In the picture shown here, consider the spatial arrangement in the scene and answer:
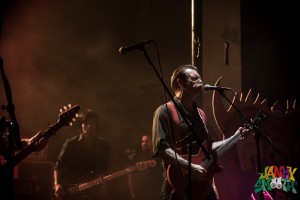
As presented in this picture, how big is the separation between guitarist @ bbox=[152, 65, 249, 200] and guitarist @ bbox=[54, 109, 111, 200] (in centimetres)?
280

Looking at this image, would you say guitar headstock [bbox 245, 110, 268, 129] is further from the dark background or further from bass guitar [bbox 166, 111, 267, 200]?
the dark background

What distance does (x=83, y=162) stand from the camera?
6250 mm

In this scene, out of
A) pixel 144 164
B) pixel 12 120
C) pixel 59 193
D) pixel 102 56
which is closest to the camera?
pixel 12 120

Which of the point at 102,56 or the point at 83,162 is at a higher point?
the point at 102,56

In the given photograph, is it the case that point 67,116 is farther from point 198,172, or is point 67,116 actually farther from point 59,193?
point 198,172

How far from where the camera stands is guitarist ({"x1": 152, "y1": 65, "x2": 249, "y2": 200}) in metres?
3.51

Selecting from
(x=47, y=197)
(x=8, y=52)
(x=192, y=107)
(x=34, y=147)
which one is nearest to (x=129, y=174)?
(x=47, y=197)

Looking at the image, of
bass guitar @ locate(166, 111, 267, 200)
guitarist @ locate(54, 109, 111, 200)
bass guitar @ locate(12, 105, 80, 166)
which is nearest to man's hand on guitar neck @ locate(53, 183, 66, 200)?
guitarist @ locate(54, 109, 111, 200)

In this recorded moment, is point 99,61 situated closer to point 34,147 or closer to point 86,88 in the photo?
point 86,88

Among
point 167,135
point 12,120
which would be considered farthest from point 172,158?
point 12,120

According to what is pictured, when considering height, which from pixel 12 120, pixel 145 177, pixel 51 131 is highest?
pixel 12 120

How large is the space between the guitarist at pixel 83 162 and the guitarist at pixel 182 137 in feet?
9.17

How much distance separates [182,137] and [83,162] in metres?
3.02

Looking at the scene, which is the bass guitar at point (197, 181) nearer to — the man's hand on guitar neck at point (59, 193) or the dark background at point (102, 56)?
the man's hand on guitar neck at point (59, 193)
